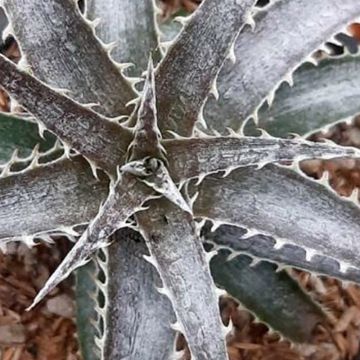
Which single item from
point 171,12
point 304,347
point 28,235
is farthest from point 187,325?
point 171,12

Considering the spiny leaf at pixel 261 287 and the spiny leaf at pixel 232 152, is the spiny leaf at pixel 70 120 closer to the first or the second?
the spiny leaf at pixel 232 152

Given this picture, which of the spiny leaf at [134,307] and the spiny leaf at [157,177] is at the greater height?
the spiny leaf at [157,177]

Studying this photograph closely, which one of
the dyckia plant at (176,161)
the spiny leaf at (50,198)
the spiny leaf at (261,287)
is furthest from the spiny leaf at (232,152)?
the spiny leaf at (261,287)

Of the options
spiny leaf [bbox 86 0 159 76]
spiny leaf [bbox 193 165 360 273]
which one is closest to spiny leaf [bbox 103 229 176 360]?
spiny leaf [bbox 193 165 360 273]

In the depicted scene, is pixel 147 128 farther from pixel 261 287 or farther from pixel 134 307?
pixel 261 287

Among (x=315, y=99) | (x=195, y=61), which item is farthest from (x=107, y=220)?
(x=315, y=99)

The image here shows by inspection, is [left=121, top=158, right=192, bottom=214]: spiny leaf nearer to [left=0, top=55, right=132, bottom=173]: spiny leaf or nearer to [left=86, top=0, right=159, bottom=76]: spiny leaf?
[left=0, top=55, right=132, bottom=173]: spiny leaf

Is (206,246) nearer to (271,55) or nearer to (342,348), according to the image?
(271,55)
